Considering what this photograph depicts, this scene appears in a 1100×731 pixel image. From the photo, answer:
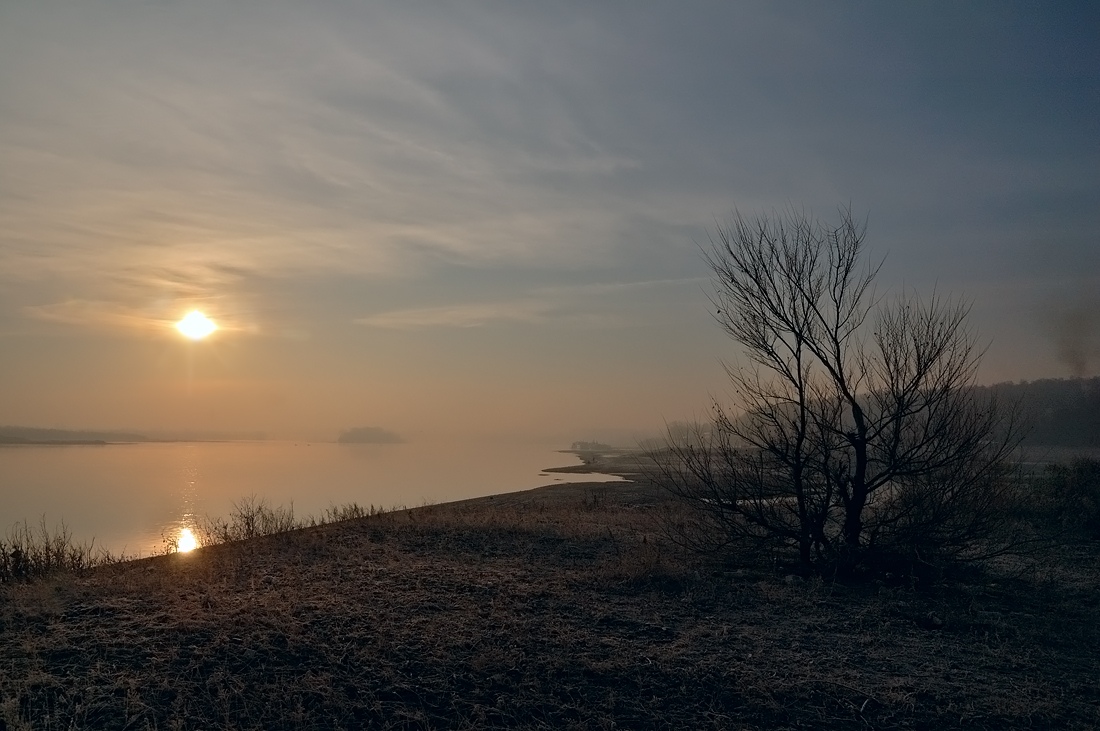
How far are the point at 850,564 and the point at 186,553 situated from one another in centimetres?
1034

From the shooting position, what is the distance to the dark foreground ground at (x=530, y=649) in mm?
5773

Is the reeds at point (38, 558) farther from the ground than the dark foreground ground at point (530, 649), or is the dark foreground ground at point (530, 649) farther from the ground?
the reeds at point (38, 558)

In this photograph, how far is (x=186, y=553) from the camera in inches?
477

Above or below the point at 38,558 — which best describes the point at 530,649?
below

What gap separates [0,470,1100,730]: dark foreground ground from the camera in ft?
18.9

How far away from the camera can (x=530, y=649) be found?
6.95 metres

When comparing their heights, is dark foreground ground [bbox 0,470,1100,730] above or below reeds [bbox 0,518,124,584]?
below

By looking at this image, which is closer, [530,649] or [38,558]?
[530,649]

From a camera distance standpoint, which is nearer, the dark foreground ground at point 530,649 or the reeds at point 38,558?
the dark foreground ground at point 530,649

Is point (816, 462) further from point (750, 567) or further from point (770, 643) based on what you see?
point (770, 643)

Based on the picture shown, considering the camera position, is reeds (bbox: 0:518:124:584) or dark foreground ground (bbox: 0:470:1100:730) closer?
dark foreground ground (bbox: 0:470:1100:730)

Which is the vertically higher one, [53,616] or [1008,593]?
[53,616]

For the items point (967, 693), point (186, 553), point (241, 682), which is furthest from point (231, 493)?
point (967, 693)

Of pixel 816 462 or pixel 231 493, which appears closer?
pixel 816 462
